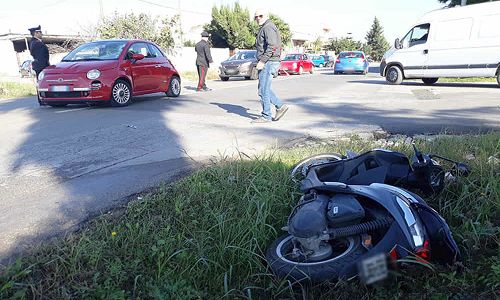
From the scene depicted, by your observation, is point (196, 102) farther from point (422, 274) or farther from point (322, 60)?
point (322, 60)

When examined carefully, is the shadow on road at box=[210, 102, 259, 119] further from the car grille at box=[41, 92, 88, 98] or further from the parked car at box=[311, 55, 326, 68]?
the parked car at box=[311, 55, 326, 68]

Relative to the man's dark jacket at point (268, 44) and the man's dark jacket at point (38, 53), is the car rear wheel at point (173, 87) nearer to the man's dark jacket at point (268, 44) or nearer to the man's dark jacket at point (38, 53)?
the man's dark jacket at point (38, 53)

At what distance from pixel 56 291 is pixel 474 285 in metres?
2.12

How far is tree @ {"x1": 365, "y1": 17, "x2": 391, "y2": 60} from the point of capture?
7881 cm

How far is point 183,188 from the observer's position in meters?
3.12

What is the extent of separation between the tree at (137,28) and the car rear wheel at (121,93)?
56.0 feet

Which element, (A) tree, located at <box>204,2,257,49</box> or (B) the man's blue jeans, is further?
(A) tree, located at <box>204,2,257,49</box>

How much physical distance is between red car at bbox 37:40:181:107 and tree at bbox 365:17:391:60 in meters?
76.3

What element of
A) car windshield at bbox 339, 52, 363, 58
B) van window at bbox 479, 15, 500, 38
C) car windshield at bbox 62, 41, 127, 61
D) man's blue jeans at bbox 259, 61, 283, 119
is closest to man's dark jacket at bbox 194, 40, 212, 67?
car windshield at bbox 62, 41, 127, 61

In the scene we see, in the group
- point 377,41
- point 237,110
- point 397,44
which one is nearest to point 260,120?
point 237,110

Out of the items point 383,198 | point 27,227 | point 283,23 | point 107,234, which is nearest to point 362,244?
point 383,198

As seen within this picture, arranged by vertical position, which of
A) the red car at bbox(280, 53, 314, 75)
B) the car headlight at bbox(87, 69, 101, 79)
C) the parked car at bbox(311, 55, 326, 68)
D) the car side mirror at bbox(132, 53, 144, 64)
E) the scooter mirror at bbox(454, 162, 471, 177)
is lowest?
the parked car at bbox(311, 55, 326, 68)

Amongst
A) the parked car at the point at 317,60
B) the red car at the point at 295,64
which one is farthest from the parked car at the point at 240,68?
the parked car at the point at 317,60

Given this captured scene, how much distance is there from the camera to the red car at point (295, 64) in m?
25.9
